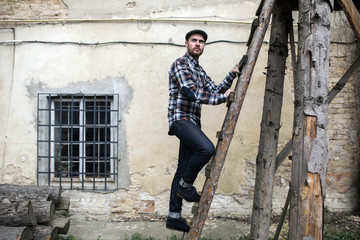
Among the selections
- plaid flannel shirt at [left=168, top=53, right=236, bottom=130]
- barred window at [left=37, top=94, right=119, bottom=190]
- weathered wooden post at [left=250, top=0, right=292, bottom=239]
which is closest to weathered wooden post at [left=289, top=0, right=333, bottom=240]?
weathered wooden post at [left=250, top=0, right=292, bottom=239]

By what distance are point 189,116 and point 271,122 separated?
2.58ft

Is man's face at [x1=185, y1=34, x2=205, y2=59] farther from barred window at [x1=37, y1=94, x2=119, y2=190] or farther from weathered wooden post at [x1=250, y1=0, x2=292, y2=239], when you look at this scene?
barred window at [x1=37, y1=94, x2=119, y2=190]

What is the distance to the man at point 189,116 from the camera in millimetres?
2926

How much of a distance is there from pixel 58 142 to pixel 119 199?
1341 millimetres

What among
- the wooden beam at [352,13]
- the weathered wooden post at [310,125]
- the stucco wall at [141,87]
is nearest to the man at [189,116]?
the weathered wooden post at [310,125]

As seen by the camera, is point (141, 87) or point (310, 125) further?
point (141, 87)

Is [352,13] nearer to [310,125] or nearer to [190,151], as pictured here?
[310,125]

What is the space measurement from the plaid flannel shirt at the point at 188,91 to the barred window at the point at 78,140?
2347mm

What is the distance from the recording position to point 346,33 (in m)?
5.38

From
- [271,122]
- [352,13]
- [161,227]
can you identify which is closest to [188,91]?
[271,122]

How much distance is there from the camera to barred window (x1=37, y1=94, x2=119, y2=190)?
5.37m

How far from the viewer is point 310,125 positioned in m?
2.49

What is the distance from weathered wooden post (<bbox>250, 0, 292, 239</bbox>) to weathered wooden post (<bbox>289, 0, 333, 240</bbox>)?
0.58 metres

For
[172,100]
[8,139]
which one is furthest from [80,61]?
[172,100]
